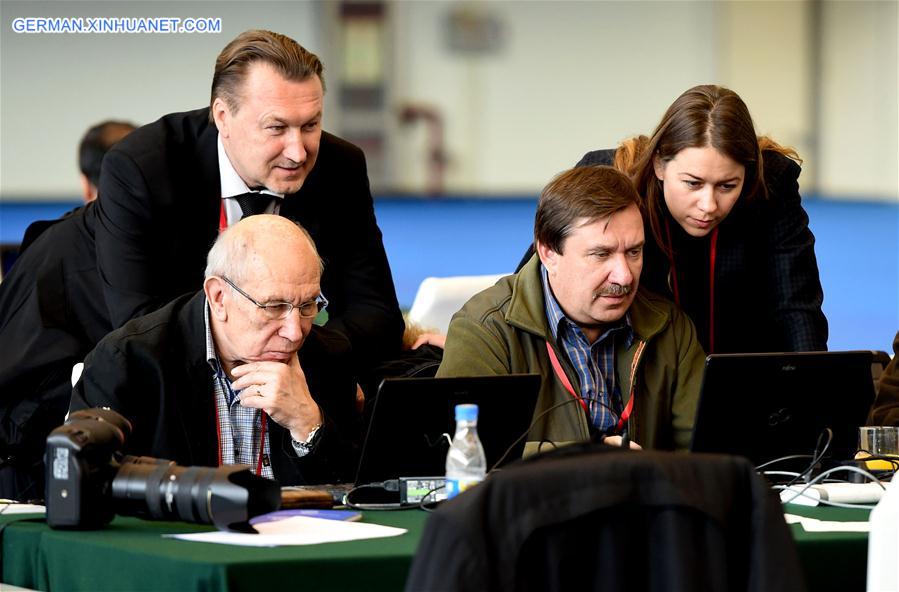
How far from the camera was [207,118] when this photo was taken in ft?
11.3

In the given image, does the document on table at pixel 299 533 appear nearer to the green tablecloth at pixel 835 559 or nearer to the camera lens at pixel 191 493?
the camera lens at pixel 191 493

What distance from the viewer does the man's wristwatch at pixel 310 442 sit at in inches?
109

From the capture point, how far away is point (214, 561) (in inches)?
71.3

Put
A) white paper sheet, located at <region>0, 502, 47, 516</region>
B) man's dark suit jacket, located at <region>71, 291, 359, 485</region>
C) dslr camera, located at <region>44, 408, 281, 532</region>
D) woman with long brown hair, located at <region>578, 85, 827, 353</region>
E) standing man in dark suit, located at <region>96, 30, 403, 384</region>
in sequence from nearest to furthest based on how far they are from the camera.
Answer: dslr camera, located at <region>44, 408, 281, 532</region>, white paper sheet, located at <region>0, 502, 47, 516</region>, man's dark suit jacket, located at <region>71, 291, 359, 485</region>, standing man in dark suit, located at <region>96, 30, 403, 384</region>, woman with long brown hair, located at <region>578, 85, 827, 353</region>

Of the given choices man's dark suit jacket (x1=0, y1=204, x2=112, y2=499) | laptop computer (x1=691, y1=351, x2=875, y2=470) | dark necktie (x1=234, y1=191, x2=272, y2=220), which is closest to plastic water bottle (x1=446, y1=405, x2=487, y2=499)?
laptop computer (x1=691, y1=351, x2=875, y2=470)

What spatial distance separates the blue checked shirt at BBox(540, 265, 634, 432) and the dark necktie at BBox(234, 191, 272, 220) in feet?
2.35

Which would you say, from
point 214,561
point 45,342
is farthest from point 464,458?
point 45,342

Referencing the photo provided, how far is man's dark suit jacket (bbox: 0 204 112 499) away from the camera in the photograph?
369cm

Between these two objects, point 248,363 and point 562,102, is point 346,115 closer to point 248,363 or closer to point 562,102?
point 562,102

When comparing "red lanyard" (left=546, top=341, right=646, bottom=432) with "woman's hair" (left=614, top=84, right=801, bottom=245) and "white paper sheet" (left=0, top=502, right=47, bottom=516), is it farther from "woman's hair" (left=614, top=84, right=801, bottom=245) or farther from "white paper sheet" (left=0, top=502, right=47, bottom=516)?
"white paper sheet" (left=0, top=502, right=47, bottom=516)

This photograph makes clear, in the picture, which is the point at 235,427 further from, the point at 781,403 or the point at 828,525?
the point at 828,525

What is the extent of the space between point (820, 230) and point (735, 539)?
5.50 meters

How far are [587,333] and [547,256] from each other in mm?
195

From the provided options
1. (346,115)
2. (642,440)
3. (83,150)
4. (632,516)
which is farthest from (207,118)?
(346,115)
